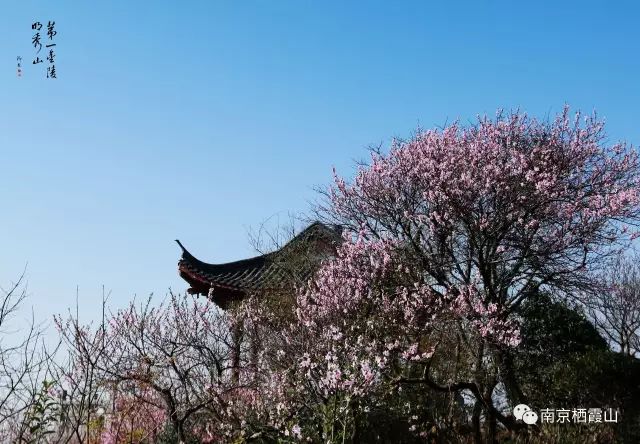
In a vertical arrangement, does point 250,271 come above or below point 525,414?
above

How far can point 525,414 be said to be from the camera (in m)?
12.0

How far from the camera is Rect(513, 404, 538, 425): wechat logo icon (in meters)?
11.9

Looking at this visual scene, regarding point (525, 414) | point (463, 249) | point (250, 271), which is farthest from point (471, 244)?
point (250, 271)

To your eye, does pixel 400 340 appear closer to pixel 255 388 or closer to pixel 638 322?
pixel 255 388

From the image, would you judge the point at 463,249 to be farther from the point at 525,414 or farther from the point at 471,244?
the point at 525,414

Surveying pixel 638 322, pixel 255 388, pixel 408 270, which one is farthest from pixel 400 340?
pixel 638 322

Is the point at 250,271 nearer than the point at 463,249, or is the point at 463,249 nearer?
the point at 463,249

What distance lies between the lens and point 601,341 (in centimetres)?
1463

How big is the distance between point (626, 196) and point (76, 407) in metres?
10.2

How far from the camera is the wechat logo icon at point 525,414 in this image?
11.9 metres

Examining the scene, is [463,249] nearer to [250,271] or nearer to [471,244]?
[471,244]

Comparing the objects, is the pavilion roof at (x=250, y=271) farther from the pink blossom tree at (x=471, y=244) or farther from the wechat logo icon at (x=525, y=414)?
the wechat logo icon at (x=525, y=414)

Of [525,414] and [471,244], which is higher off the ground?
[471,244]

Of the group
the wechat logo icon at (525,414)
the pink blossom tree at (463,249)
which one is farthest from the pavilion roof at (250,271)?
the wechat logo icon at (525,414)
